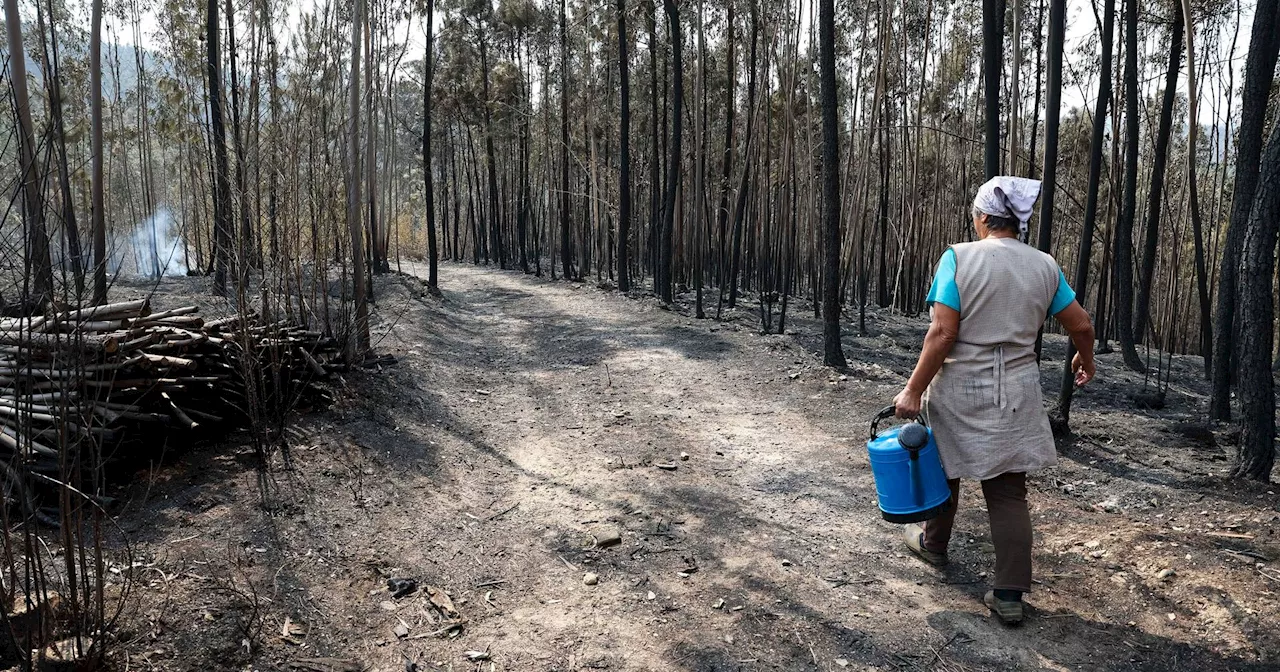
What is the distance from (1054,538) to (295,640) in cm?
355

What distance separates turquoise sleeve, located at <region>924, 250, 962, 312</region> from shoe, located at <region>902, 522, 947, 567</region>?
1.18 meters

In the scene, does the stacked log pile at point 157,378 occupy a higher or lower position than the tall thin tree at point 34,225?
lower

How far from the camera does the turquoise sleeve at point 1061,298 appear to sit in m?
Result: 3.00

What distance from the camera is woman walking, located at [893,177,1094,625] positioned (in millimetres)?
2947

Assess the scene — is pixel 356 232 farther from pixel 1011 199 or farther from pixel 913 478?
pixel 1011 199

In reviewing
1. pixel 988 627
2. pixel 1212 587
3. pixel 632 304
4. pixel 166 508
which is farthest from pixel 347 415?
pixel 632 304

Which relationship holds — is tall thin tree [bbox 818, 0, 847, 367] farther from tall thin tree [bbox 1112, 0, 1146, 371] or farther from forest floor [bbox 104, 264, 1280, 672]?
tall thin tree [bbox 1112, 0, 1146, 371]

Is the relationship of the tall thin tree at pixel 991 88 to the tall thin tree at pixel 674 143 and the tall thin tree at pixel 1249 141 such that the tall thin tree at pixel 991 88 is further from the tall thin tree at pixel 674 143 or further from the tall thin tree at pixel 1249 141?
the tall thin tree at pixel 674 143

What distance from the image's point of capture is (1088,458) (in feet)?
17.1

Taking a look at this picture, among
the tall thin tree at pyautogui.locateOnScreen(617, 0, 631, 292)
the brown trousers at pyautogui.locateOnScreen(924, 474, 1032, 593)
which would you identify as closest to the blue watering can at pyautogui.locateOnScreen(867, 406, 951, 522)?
the brown trousers at pyautogui.locateOnScreen(924, 474, 1032, 593)

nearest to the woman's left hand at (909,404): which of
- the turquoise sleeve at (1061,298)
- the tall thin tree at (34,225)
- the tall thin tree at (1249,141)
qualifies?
the turquoise sleeve at (1061,298)

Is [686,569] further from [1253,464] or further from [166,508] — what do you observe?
[1253,464]

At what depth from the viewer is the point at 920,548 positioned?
3533 millimetres

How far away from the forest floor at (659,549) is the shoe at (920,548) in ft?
0.22
